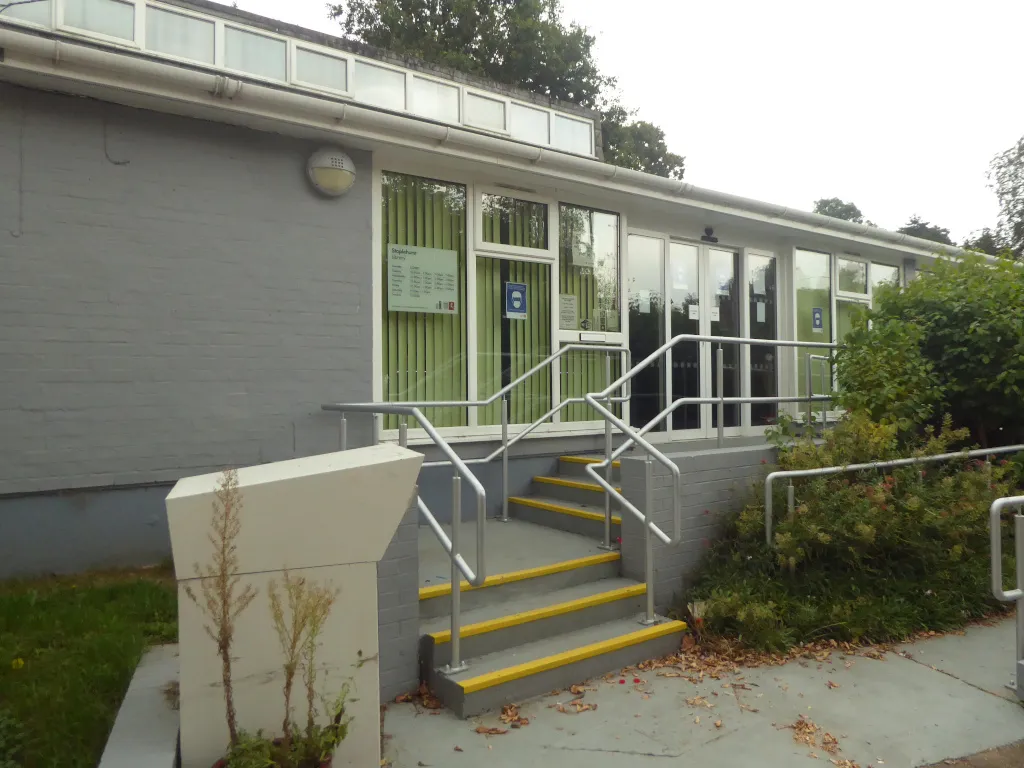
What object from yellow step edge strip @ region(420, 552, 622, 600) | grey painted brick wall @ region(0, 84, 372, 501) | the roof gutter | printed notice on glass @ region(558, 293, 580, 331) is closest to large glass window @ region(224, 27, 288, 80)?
the roof gutter

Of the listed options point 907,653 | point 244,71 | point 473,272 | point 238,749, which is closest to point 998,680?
point 907,653

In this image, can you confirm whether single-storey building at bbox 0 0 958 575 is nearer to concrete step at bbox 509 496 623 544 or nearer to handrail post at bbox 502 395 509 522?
handrail post at bbox 502 395 509 522

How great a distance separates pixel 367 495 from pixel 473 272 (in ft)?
13.6

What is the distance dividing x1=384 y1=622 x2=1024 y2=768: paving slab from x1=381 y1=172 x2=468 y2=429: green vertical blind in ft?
10.3

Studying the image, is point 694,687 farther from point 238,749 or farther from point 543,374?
point 543,374

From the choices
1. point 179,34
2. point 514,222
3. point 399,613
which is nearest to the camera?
point 399,613

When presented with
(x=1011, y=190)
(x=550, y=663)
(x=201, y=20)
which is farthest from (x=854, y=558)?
(x=1011, y=190)

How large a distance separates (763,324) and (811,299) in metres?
0.88

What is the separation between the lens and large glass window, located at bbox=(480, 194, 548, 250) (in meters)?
6.80

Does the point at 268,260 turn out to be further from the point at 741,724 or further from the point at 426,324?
the point at 741,724

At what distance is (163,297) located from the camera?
16.8 feet

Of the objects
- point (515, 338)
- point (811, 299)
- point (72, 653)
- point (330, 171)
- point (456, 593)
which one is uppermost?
point (330, 171)

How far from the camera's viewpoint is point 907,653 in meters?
4.41

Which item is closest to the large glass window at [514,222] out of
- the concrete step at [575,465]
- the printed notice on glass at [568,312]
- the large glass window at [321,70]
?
the printed notice on glass at [568,312]
